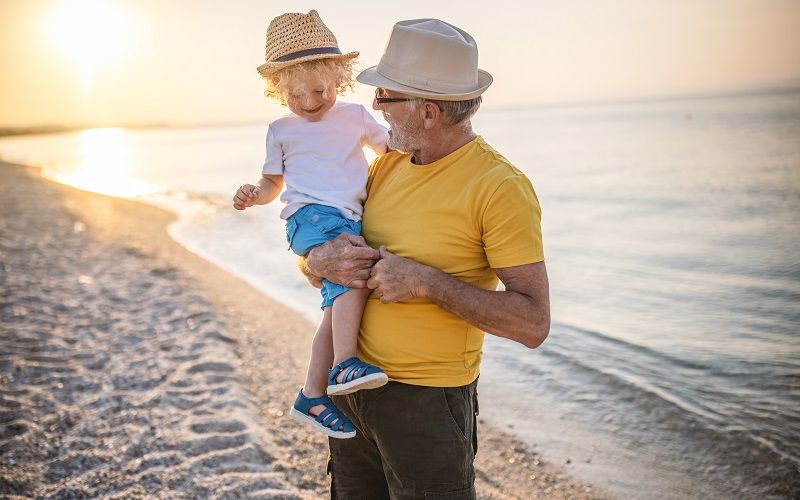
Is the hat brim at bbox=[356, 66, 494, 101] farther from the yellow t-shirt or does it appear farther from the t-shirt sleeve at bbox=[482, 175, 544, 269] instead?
the t-shirt sleeve at bbox=[482, 175, 544, 269]

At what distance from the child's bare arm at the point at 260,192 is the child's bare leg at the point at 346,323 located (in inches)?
24.5

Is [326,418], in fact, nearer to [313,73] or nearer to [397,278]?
[397,278]

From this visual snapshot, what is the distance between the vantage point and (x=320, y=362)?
8.20 feet

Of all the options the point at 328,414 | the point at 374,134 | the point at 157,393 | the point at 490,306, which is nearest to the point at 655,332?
the point at 157,393

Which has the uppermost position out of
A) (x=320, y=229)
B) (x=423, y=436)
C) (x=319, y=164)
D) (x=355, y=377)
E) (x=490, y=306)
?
(x=319, y=164)

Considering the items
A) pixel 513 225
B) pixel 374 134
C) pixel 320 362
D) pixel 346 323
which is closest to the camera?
pixel 513 225

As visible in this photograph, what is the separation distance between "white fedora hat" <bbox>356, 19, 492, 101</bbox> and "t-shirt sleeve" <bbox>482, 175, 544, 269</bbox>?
0.41 meters

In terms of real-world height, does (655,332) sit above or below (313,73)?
below

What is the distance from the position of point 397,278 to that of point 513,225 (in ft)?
1.39

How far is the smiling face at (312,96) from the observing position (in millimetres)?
2523

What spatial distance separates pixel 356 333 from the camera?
2287 millimetres

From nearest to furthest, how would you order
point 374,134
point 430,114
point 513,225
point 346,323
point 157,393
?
point 513,225 < point 430,114 < point 346,323 < point 374,134 < point 157,393

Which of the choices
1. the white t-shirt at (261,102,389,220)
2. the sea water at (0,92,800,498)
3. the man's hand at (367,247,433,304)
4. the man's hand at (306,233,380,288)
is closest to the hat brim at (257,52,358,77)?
the white t-shirt at (261,102,389,220)

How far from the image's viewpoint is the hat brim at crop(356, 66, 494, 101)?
6.83 ft
